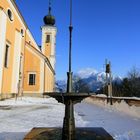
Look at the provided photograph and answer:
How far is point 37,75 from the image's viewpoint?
3950cm

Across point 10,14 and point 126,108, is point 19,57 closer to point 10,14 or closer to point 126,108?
point 10,14

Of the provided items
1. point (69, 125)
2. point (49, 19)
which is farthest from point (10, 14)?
point (49, 19)

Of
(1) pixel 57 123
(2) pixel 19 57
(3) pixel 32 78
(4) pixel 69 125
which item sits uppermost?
(2) pixel 19 57

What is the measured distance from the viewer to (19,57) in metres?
31.3

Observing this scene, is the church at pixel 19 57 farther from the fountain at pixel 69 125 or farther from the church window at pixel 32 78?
the fountain at pixel 69 125

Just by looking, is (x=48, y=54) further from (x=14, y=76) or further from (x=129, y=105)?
(x=129, y=105)

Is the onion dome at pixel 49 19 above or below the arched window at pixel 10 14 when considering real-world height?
above

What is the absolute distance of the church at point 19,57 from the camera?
1011 inches

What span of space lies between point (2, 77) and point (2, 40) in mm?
3514

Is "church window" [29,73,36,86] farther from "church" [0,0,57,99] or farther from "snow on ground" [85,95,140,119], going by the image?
"snow on ground" [85,95,140,119]

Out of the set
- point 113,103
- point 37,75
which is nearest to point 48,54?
point 37,75

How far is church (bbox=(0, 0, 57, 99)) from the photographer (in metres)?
25.7

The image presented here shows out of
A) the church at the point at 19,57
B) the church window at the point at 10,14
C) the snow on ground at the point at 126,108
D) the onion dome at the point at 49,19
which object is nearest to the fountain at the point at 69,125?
the snow on ground at the point at 126,108

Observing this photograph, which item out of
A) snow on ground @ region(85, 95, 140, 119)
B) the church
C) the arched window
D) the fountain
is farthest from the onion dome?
the fountain
